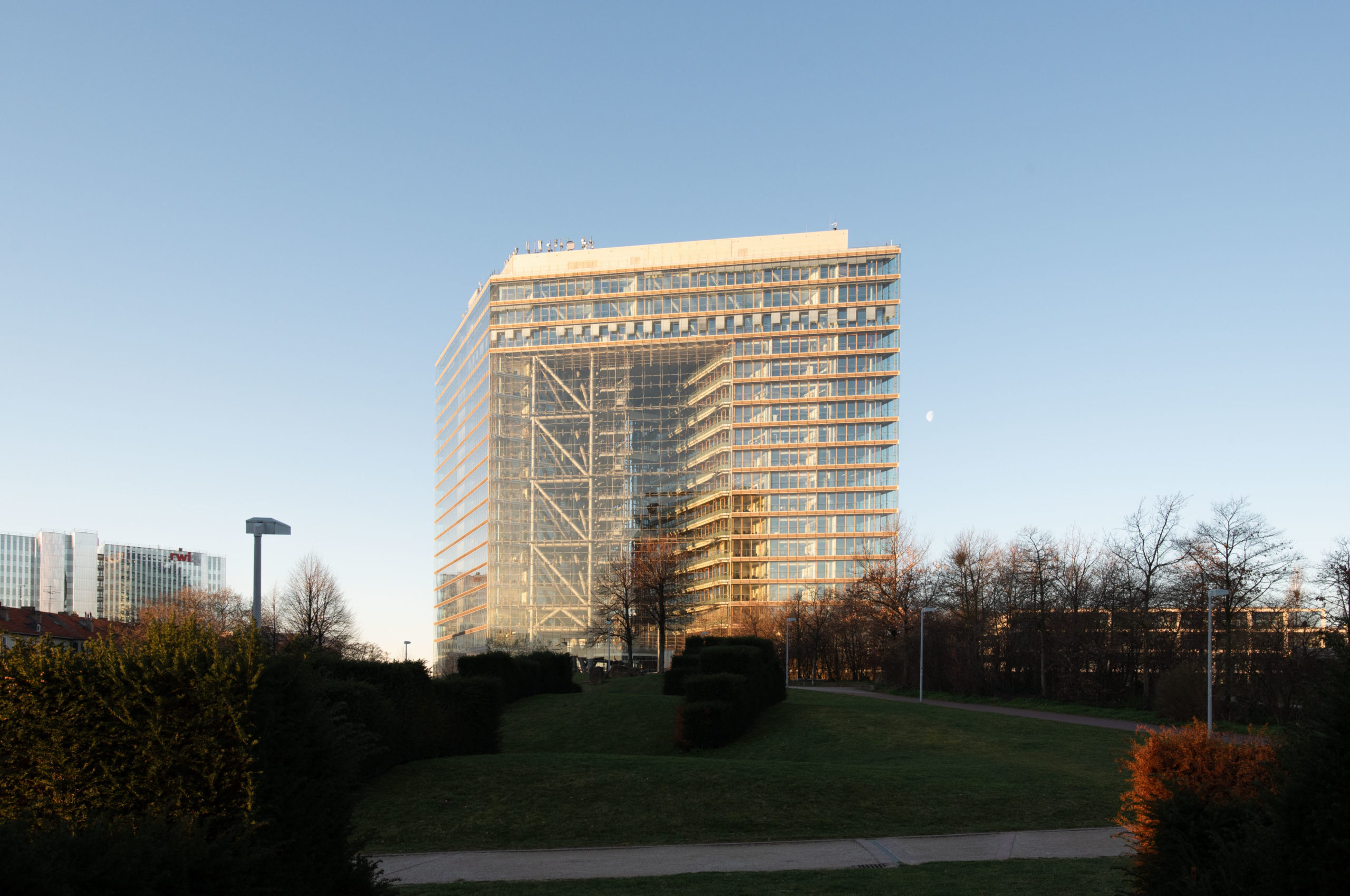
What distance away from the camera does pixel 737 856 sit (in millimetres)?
16031

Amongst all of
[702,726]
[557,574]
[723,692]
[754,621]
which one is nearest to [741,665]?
[723,692]

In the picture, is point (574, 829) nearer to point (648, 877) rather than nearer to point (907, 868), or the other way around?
point (648, 877)

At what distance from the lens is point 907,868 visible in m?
14.7

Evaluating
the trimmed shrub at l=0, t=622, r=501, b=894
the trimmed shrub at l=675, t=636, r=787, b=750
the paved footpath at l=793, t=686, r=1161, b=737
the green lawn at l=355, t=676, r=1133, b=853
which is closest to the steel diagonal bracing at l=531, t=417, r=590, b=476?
the paved footpath at l=793, t=686, r=1161, b=737

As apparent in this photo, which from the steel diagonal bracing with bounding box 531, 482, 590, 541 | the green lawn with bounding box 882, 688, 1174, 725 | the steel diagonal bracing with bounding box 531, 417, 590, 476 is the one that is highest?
the steel diagonal bracing with bounding box 531, 417, 590, 476

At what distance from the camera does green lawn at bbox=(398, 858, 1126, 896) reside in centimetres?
1277

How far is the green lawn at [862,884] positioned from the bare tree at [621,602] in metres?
60.4

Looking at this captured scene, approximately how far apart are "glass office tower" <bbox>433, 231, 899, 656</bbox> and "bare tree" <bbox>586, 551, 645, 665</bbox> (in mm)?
11949

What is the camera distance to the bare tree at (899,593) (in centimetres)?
6662

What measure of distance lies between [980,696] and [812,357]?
82671mm

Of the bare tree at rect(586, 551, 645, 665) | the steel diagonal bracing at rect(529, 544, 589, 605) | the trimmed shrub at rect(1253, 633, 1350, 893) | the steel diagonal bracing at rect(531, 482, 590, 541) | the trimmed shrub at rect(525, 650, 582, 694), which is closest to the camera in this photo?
the trimmed shrub at rect(1253, 633, 1350, 893)

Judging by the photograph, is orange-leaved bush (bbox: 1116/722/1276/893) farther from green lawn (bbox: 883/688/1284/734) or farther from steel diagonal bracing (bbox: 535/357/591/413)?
steel diagonal bracing (bbox: 535/357/591/413)

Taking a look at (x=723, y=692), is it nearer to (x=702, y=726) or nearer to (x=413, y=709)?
(x=702, y=726)

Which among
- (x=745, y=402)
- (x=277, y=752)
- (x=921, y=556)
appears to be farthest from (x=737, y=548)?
(x=277, y=752)
